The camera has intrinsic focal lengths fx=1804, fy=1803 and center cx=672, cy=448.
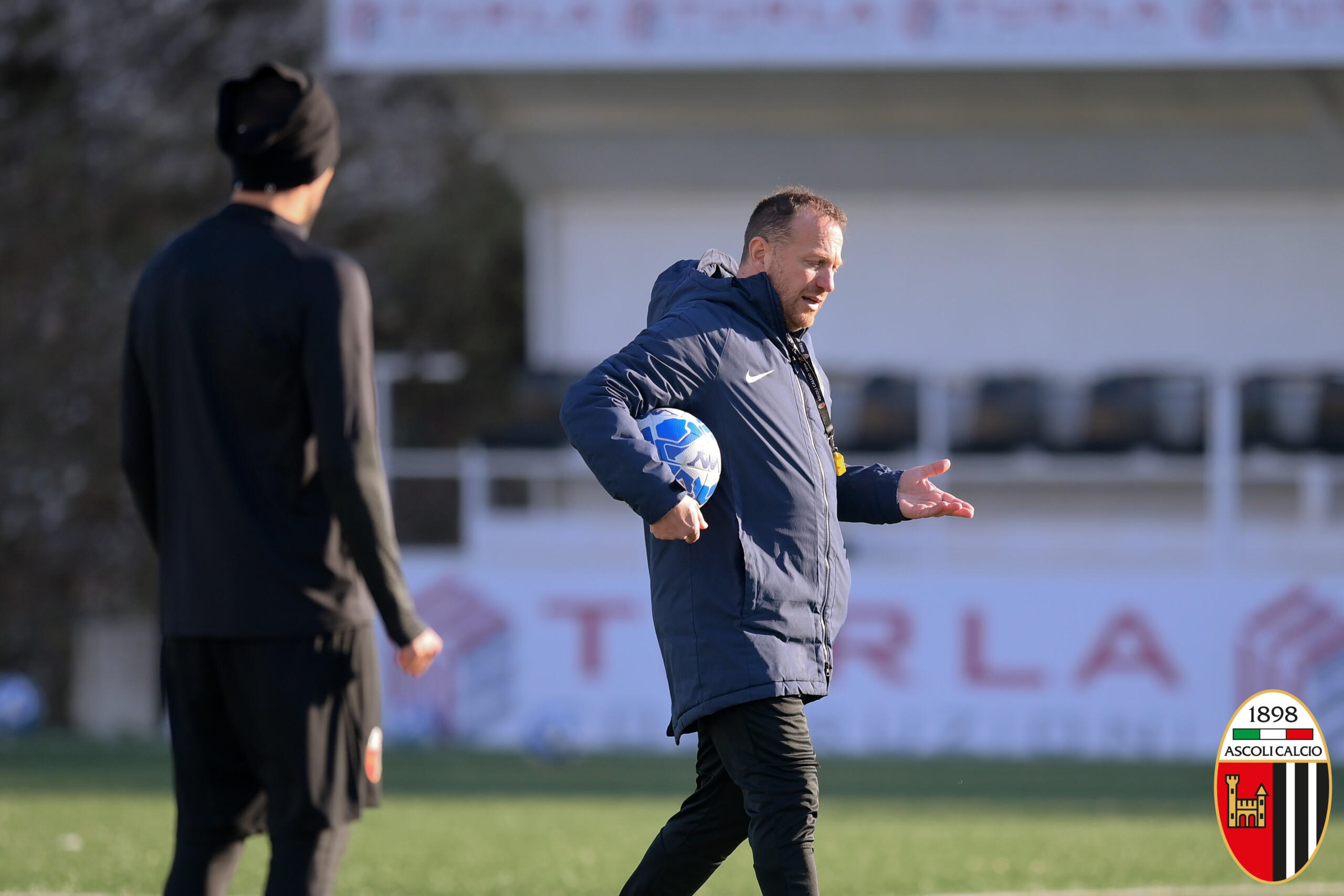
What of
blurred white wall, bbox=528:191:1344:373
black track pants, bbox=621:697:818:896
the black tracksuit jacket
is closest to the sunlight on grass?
A: black track pants, bbox=621:697:818:896

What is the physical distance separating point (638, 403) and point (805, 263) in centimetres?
56

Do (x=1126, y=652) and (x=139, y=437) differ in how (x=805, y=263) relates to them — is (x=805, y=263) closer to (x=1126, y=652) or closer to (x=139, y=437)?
(x=139, y=437)

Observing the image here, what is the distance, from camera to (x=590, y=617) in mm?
13508

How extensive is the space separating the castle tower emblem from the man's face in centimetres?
176

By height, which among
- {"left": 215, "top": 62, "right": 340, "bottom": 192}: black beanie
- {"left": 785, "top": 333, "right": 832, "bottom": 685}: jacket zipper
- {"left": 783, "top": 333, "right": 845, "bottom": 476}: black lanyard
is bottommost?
{"left": 785, "top": 333, "right": 832, "bottom": 685}: jacket zipper

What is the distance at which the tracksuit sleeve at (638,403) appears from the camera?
13.0 ft

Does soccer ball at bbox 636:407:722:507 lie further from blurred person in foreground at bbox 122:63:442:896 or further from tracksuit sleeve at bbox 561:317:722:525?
blurred person in foreground at bbox 122:63:442:896

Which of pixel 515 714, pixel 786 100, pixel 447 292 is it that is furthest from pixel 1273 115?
pixel 447 292

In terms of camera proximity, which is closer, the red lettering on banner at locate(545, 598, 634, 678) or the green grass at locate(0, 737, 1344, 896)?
the green grass at locate(0, 737, 1344, 896)

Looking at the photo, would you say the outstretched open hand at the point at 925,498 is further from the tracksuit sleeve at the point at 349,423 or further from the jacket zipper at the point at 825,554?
the tracksuit sleeve at the point at 349,423

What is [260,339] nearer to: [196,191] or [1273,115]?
[1273,115]

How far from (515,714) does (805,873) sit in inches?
380

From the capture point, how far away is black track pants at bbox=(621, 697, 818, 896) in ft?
13.3

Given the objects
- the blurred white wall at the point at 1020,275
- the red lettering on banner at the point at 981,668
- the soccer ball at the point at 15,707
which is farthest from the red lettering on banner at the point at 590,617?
the soccer ball at the point at 15,707
